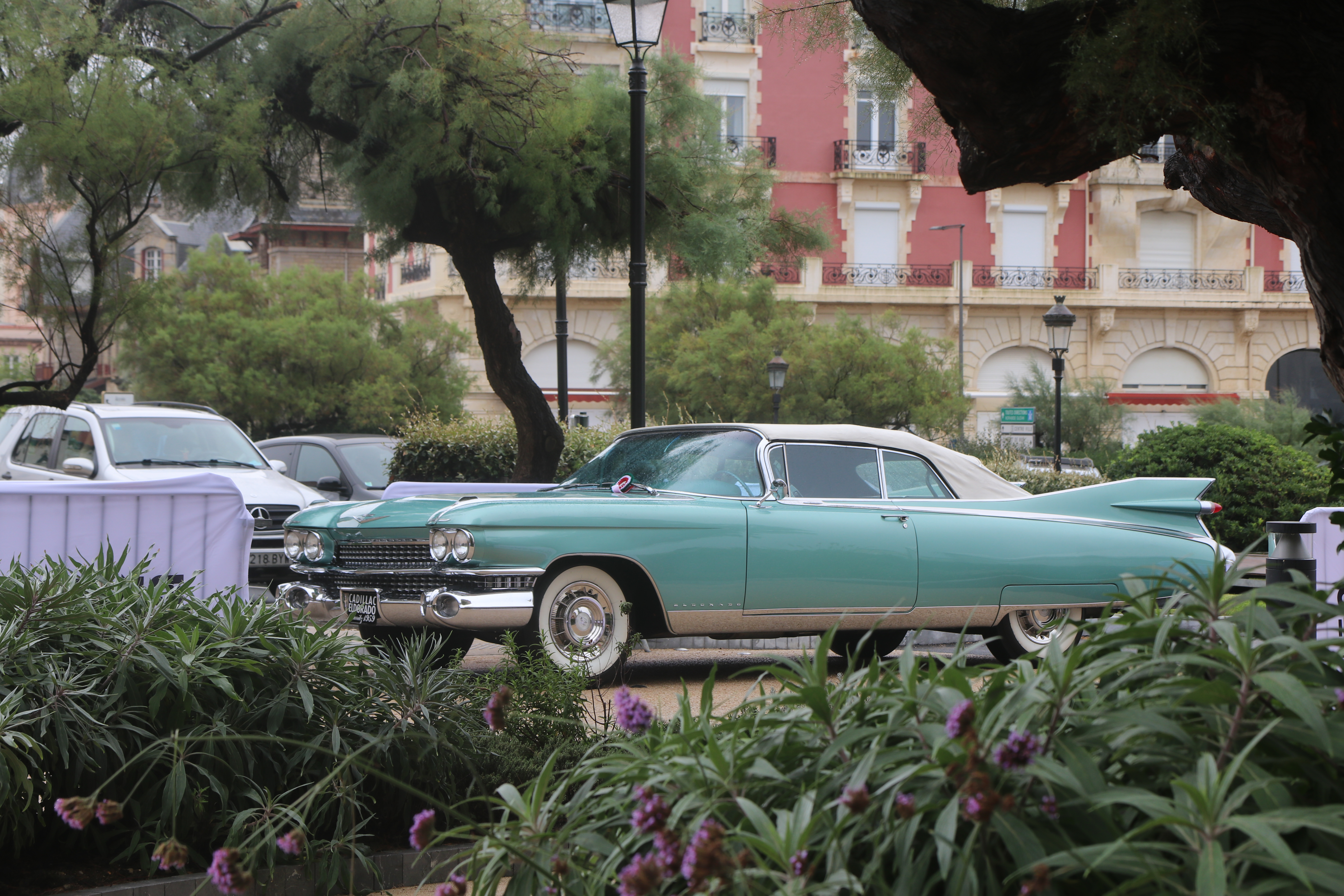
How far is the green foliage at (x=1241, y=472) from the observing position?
1647cm

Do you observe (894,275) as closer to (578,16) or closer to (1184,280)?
(1184,280)

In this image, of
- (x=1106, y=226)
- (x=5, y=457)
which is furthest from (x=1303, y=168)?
(x=1106, y=226)

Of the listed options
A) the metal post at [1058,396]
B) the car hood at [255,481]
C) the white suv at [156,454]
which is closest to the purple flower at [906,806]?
the white suv at [156,454]

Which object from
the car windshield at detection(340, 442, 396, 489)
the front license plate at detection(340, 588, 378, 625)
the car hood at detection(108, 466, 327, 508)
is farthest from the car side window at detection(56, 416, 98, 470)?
the front license plate at detection(340, 588, 378, 625)

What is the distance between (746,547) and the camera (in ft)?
26.0

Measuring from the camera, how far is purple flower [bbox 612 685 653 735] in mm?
2521

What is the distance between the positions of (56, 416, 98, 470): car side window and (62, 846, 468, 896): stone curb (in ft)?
31.9

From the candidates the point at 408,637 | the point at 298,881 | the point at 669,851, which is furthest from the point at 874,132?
the point at 669,851

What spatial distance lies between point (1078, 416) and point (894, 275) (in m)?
8.37

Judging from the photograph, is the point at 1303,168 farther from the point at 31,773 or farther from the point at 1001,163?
the point at 31,773

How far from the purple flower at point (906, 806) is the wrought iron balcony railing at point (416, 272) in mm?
42193

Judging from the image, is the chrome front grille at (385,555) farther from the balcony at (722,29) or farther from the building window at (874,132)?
the building window at (874,132)

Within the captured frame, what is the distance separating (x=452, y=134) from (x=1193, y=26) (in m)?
9.95

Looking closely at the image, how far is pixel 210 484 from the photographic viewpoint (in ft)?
24.2
